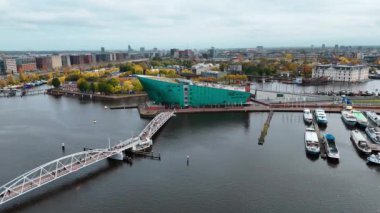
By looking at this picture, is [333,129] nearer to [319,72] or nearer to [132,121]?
[132,121]

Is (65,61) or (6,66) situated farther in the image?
(65,61)

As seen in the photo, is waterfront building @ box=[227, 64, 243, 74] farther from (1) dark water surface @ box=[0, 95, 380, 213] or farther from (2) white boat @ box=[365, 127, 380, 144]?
(2) white boat @ box=[365, 127, 380, 144]

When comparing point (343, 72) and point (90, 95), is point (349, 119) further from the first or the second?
point (343, 72)

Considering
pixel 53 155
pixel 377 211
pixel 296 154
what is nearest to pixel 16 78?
pixel 53 155

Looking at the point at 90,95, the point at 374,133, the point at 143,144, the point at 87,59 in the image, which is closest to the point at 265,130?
the point at 374,133

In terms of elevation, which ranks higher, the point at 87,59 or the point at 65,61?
the point at 87,59

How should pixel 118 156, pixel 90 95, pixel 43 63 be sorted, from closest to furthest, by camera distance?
1. pixel 118 156
2. pixel 90 95
3. pixel 43 63

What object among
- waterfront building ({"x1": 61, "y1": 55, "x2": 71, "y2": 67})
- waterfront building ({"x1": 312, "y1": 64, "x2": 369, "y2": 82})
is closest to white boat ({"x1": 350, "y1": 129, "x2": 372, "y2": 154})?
waterfront building ({"x1": 312, "y1": 64, "x2": 369, "y2": 82})
